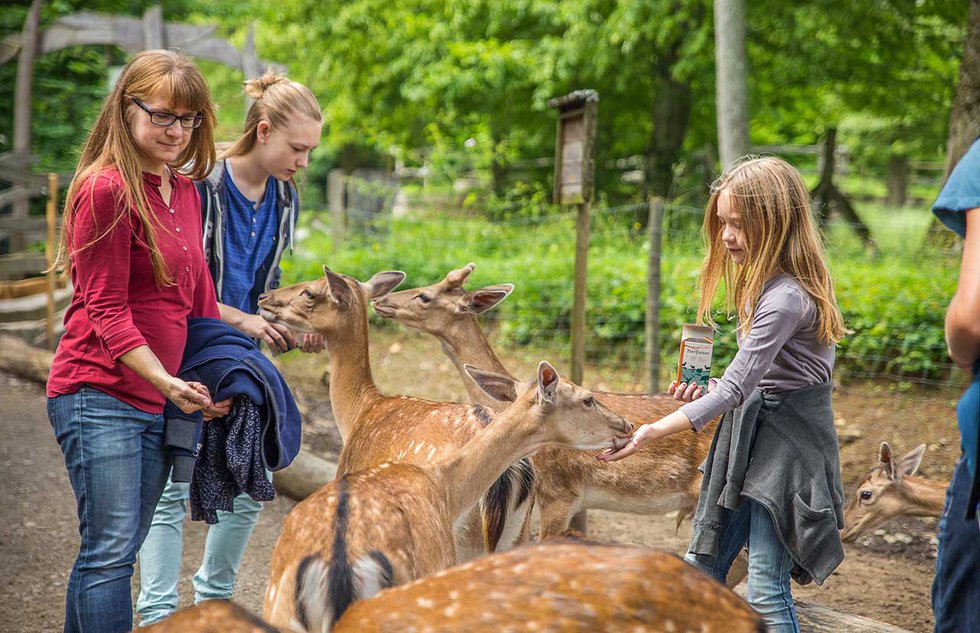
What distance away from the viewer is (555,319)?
30.0 ft

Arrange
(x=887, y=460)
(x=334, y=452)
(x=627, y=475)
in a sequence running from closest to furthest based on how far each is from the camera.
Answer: (x=627, y=475)
(x=887, y=460)
(x=334, y=452)

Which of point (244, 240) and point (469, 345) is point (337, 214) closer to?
point (469, 345)

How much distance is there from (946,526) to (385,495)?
61.9 inches

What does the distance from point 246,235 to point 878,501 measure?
3673 mm

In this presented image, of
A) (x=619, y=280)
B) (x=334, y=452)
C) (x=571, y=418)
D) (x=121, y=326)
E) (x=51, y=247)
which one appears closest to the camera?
(x=121, y=326)

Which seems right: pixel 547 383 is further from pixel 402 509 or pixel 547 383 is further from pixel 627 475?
pixel 627 475

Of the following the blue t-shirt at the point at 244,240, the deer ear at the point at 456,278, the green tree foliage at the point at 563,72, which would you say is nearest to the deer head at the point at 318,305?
the deer ear at the point at 456,278

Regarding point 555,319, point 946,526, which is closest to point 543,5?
point 555,319

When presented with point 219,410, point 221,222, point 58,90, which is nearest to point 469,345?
point 221,222

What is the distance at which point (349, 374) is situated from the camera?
16.0 ft

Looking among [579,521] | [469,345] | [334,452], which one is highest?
[469,345]

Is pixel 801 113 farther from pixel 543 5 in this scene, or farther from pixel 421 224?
pixel 421 224

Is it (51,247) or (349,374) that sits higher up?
(51,247)

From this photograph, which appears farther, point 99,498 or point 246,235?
point 246,235
